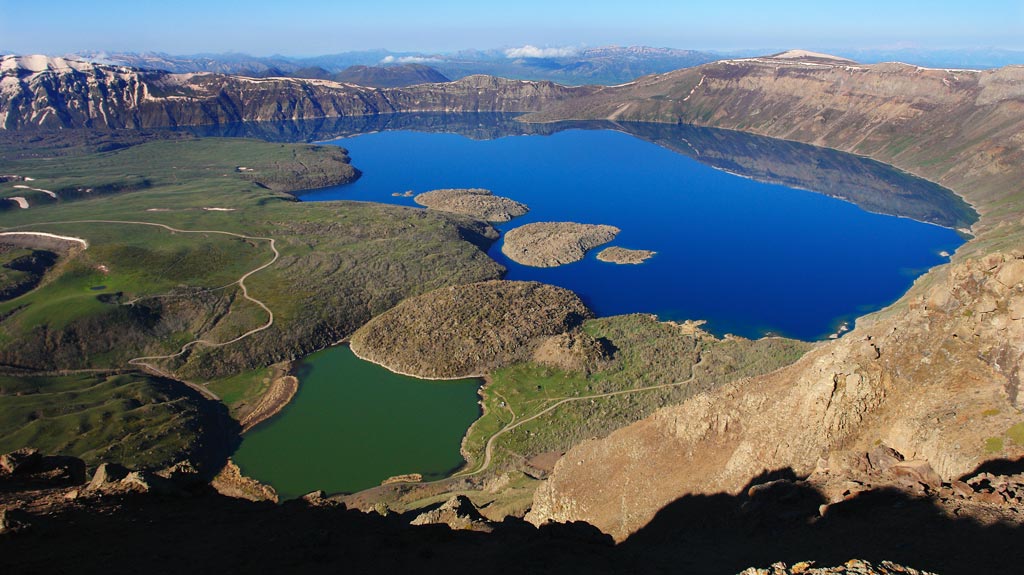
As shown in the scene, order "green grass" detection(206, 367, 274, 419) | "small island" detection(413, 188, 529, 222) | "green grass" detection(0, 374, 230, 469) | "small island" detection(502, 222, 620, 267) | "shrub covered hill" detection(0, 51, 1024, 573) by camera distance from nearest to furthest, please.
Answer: "shrub covered hill" detection(0, 51, 1024, 573) → "green grass" detection(0, 374, 230, 469) → "green grass" detection(206, 367, 274, 419) → "small island" detection(502, 222, 620, 267) → "small island" detection(413, 188, 529, 222)

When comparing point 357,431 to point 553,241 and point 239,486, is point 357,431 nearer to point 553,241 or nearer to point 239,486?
point 239,486

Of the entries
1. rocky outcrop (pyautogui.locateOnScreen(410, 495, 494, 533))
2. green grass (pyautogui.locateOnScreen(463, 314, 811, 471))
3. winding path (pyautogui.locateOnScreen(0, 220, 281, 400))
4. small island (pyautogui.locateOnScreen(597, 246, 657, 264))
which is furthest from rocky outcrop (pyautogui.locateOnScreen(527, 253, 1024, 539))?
small island (pyautogui.locateOnScreen(597, 246, 657, 264))

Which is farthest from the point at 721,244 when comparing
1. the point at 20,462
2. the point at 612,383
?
the point at 20,462

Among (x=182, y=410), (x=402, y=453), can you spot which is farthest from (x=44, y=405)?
(x=402, y=453)

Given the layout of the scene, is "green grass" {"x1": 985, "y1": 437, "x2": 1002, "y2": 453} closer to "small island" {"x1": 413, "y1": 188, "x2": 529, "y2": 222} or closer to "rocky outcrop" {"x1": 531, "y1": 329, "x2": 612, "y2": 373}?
"rocky outcrop" {"x1": 531, "y1": 329, "x2": 612, "y2": 373}

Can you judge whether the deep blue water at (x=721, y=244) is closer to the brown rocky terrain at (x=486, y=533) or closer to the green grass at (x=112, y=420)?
the green grass at (x=112, y=420)

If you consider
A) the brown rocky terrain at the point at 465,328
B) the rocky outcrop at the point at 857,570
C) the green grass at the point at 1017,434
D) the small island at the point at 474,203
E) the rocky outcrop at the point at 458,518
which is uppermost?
the rocky outcrop at the point at 857,570

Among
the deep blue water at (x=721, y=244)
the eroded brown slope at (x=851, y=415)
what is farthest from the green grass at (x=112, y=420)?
the deep blue water at (x=721, y=244)
